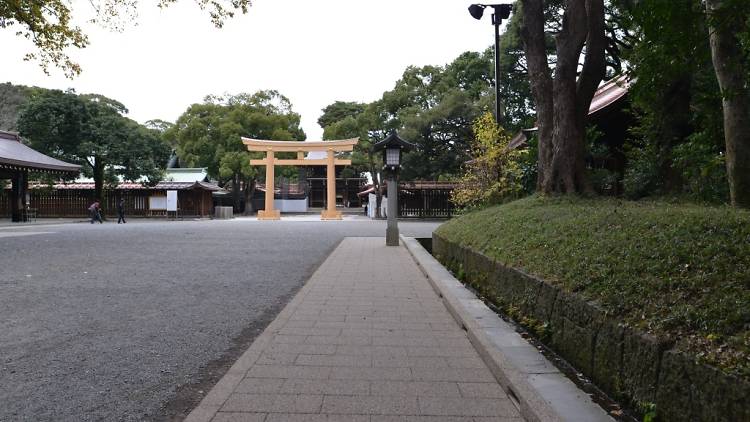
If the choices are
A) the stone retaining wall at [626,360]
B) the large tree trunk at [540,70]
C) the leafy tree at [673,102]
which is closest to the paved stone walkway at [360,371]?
the stone retaining wall at [626,360]

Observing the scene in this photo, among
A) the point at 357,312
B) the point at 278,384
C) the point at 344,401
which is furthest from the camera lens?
the point at 357,312

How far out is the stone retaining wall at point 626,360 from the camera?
2182 millimetres

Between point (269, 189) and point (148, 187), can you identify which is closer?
point (269, 189)

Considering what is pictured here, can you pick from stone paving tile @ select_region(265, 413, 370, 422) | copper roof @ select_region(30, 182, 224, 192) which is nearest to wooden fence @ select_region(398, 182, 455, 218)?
copper roof @ select_region(30, 182, 224, 192)

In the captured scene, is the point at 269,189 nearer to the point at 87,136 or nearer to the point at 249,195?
the point at 87,136

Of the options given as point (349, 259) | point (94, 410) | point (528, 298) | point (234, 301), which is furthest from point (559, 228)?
point (349, 259)

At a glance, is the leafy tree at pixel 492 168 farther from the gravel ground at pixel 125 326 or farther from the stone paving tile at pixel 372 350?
the stone paving tile at pixel 372 350

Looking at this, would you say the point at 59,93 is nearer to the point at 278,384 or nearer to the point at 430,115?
the point at 430,115

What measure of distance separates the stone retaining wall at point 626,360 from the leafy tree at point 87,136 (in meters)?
30.6

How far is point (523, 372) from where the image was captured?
3506 millimetres

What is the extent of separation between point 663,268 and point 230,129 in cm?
3910

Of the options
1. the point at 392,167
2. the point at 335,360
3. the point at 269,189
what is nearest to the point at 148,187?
the point at 269,189

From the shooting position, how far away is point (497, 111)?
611 inches

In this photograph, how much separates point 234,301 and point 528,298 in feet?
12.0
